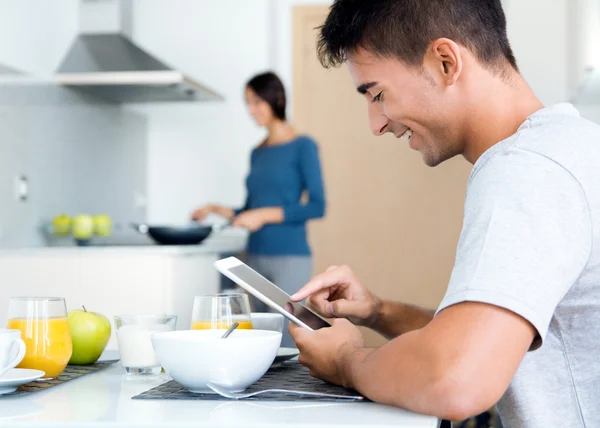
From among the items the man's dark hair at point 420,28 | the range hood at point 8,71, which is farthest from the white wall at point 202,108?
the man's dark hair at point 420,28

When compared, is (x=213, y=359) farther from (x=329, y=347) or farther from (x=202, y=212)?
(x=202, y=212)

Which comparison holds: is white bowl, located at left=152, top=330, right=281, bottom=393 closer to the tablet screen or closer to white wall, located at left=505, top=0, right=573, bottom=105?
the tablet screen

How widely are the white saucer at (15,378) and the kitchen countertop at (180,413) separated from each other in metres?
0.02

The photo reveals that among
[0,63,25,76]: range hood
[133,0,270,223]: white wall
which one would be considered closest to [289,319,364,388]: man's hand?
[0,63,25,76]: range hood

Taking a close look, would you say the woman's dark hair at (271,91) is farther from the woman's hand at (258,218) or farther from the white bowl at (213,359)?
the white bowl at (213,359)

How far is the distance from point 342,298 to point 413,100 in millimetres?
370

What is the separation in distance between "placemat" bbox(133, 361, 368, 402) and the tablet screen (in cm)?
7

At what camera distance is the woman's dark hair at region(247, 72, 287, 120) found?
3.35m

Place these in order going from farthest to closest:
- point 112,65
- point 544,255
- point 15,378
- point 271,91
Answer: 1. point 112,65
2. point 271,91
3. point 15,378
4. point 544,255

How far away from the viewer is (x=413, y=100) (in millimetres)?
1088

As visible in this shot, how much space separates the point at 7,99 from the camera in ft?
9.75

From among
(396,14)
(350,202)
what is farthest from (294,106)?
(396,14)

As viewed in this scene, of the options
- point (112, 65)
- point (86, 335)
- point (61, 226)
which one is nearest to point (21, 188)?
point (61, 226)

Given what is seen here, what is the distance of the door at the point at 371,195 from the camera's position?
14.1ft
